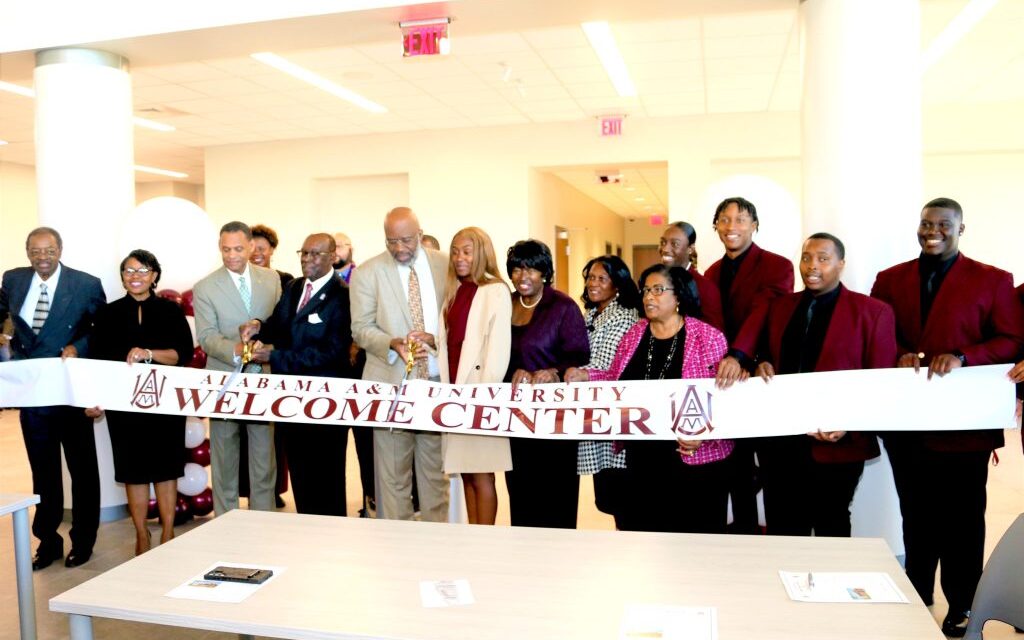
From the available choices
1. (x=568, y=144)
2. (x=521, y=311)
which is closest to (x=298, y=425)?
Result: (x=521, y=311)

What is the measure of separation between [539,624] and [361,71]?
6.74 m

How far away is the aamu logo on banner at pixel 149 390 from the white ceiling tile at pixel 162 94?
4.99 meters

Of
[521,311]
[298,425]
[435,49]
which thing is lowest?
[298,425]

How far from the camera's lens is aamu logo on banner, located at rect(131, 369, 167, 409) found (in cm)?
404

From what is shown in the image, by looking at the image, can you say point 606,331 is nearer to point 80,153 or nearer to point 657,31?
point 80,153

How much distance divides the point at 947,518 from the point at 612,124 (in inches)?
292

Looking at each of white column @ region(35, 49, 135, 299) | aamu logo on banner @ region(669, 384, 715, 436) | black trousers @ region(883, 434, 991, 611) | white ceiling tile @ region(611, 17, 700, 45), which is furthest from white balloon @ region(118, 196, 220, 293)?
black trousers @ region(883, 434, 991, 611)

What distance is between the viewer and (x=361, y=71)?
7.64 meters

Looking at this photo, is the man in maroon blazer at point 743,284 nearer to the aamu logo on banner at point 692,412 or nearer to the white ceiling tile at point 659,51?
the aamu logo on banner at point 692,412

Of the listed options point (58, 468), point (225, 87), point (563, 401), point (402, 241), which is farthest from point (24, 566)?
point (225, 87)

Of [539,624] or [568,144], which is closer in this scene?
[539,624]

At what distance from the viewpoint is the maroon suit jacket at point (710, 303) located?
3623 mm

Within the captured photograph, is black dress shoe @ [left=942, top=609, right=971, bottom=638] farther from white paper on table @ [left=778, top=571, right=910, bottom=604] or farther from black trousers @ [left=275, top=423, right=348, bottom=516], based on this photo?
black trousers @ [left=275, top=423, right=348, bottom=516]

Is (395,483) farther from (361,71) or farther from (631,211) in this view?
(631,211)
